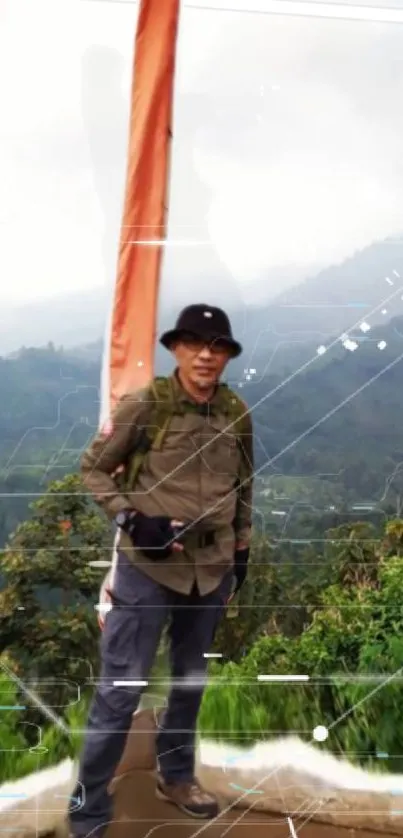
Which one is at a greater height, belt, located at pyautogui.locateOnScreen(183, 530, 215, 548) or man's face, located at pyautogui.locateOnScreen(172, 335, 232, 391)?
man's face, located at pyautogui.locateOnScreen(172, 335, 232, 391)

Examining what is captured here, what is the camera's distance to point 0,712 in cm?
141

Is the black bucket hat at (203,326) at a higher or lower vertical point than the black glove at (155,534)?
higher

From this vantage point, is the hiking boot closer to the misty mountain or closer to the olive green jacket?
the olive green jacket

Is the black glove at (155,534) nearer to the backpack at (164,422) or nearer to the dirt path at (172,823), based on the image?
the backpack at (164,422)

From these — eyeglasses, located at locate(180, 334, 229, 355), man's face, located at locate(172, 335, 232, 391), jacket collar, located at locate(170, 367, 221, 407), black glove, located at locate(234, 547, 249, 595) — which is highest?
eyeglasses, located at locate(180, 334, 229, 355)

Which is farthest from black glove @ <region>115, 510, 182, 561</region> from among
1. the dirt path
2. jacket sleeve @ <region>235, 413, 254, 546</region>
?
the dirt path

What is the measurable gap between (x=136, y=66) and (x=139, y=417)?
0.69 meters

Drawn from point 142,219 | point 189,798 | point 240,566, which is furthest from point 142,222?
point 189,798

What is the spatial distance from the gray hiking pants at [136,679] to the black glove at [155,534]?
0.16 ft

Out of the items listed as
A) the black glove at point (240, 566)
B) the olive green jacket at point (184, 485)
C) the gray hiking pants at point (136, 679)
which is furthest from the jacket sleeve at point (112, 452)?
the black glove at point (240, 566)

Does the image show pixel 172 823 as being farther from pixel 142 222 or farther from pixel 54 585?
pixel 142 222

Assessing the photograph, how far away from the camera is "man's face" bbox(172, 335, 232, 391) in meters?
1.42

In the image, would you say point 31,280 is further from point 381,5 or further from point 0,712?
point 381,5

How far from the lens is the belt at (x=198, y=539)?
1387 mm
